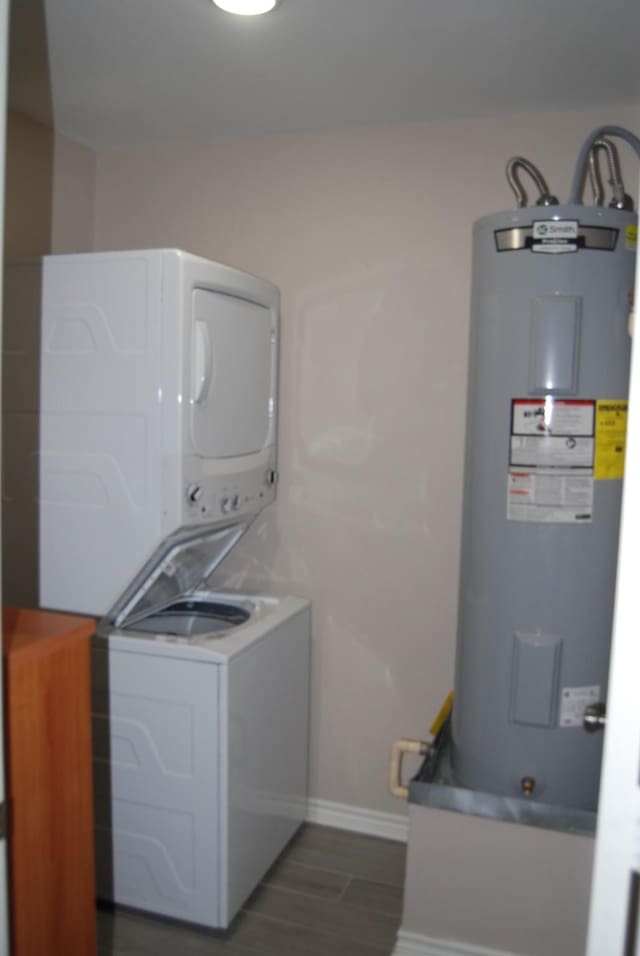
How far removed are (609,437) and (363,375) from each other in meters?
1.02

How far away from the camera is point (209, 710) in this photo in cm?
213

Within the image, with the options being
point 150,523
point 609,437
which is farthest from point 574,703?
point 150,523

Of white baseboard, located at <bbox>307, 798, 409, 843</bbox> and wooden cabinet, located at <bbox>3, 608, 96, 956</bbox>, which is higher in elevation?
wooden cabinet, located at <bbox>3, 608, 96, 956</bbox>

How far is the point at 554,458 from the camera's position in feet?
6.13

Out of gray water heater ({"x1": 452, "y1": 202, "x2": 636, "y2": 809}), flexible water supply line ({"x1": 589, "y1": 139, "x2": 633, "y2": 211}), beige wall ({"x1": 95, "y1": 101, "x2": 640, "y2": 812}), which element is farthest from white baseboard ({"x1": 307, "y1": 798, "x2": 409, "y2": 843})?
flexible water supply line ({"x1": 589, "y1": 139, "x2": 633, "y2": 211})

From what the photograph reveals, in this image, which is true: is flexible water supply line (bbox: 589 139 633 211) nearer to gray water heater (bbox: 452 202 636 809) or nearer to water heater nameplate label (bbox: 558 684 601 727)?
gray water heater (bbox: 452 202 636 809)

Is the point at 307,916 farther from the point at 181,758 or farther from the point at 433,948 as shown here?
the point at 181,758

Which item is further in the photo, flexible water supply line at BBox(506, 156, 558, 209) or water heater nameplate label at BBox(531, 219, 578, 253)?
flexible water supply line at BBox(506, 156, 558, 209)

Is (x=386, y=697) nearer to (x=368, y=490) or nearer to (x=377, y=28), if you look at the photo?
(x=368, y=490)

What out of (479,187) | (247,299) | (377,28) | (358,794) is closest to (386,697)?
(358,794)

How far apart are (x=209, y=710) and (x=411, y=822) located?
606mm

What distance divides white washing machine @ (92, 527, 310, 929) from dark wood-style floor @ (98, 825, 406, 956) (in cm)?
6

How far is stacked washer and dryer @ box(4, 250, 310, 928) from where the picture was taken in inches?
82.6

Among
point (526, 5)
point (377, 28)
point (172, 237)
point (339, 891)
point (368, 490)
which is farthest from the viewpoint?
point (172, 237)
